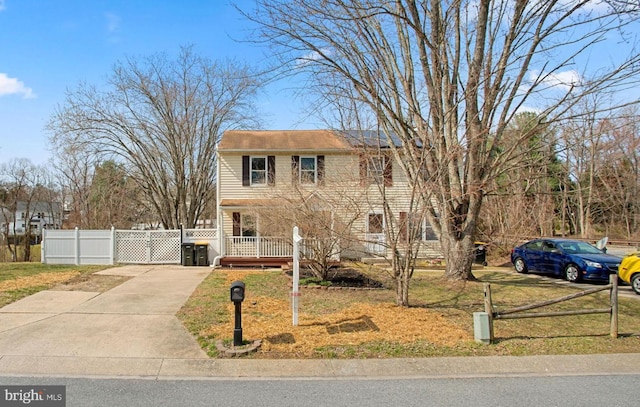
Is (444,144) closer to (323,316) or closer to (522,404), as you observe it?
(323,316)

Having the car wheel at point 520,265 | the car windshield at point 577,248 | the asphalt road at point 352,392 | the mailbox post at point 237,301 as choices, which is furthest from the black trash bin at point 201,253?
the car windshield at point 577,248

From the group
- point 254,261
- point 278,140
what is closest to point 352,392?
point 254,261

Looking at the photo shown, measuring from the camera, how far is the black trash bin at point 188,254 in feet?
52.4

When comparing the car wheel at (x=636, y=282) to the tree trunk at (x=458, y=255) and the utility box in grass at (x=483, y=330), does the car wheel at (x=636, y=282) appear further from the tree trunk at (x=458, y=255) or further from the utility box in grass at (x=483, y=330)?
the utility box in grass at (x=483, y=330)

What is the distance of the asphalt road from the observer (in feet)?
13.7

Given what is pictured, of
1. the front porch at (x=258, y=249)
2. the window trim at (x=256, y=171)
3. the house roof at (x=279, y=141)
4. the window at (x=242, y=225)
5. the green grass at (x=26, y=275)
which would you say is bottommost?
the green grass at (x=26, y=275)

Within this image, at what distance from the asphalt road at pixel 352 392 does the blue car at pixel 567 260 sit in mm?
8945

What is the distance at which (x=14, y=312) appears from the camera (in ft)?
24.1

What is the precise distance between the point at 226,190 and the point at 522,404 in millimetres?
17178

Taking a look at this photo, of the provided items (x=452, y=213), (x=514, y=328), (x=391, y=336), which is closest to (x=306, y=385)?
(x=391, y=336)

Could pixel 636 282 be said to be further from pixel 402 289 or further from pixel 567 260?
pixel 402 289

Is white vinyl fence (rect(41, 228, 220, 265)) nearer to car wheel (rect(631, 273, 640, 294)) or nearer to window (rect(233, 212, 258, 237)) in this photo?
window (rect(233, 212, 258, 237))

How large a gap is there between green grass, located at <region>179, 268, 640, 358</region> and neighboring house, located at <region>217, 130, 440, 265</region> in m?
2.39

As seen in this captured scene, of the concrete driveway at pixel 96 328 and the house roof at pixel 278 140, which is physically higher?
the house roof at pixel 278 140
